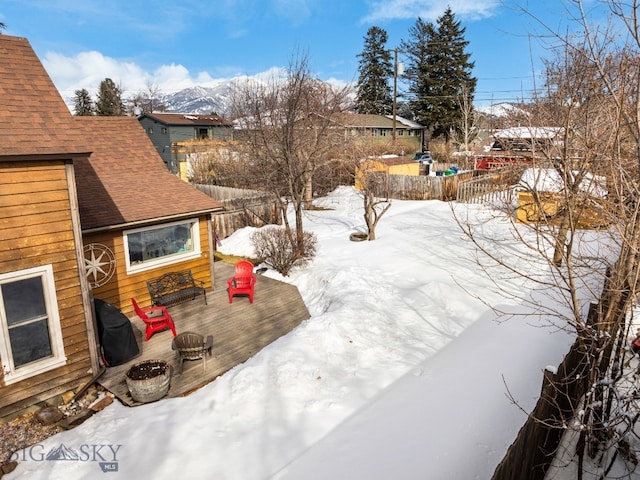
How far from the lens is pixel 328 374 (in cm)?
655

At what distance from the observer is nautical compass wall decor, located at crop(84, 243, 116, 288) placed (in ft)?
27.5

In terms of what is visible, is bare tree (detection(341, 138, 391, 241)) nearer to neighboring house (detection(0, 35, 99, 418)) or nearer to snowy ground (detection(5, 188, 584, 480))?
snowy ground (detection(5, 188, 584, 480))

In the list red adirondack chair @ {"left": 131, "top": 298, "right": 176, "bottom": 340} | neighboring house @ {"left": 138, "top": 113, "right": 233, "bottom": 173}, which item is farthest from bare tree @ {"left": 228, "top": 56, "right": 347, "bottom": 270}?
neighboring house @ {"left": 138, "top": 113, "right": 233, "bottom": 173}

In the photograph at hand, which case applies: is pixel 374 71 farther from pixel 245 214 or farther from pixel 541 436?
pixel 541 436

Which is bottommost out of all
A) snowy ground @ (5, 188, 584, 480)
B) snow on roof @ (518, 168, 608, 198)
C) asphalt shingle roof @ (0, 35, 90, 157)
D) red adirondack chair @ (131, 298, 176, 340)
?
snowy ground @ (5, 188, 584, 480)

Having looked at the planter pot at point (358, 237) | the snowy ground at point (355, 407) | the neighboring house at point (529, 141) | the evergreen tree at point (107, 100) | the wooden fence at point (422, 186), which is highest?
A: the evergreen tree at point (107, 100)

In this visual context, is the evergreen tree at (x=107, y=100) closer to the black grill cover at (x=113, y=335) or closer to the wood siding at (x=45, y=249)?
the black grill cover at (x=113, y=335)

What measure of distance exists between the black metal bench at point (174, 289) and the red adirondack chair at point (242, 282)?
0.67 m

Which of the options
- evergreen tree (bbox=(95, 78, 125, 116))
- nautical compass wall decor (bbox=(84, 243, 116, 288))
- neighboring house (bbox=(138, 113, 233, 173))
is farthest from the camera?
evergreen tree (bbox=(95, 78, 125, 116))

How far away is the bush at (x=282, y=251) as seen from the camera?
11469 mm

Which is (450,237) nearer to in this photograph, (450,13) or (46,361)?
(46,361)

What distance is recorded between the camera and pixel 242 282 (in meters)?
9.89

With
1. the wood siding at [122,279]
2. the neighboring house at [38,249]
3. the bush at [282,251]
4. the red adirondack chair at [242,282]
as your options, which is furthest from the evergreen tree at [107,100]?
the neighboring house at [38,249]

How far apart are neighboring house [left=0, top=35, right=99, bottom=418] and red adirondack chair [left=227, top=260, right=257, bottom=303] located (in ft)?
11.3
